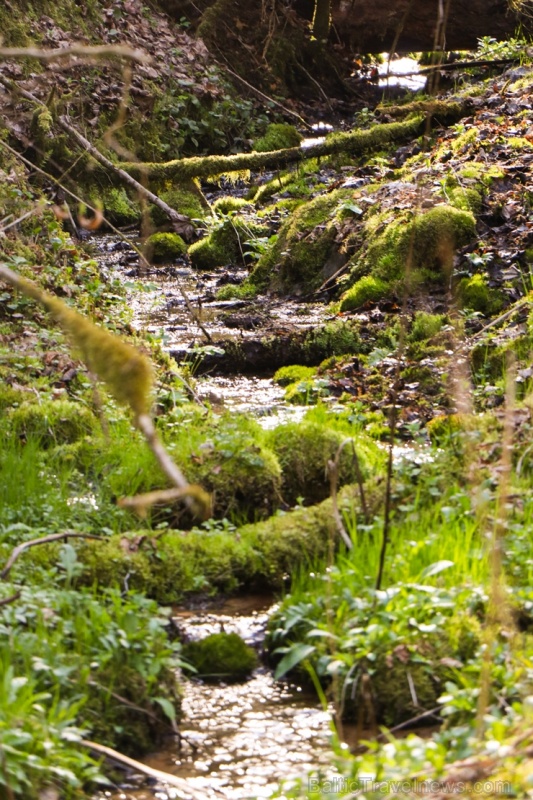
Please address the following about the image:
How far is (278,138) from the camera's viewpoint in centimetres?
1566

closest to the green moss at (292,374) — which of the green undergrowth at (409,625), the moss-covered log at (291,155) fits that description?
the green undergrowth at (409,625)

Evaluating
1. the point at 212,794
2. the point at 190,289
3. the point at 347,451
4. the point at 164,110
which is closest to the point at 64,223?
the point at 190,289

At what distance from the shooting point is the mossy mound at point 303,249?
9688 millimetres

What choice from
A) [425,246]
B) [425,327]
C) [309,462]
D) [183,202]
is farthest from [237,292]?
[309,462]

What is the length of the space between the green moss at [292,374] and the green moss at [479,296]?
138 centimetres

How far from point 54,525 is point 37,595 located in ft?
3.47

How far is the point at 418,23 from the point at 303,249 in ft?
29.8

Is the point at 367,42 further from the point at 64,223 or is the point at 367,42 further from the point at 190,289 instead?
the point at 190,289

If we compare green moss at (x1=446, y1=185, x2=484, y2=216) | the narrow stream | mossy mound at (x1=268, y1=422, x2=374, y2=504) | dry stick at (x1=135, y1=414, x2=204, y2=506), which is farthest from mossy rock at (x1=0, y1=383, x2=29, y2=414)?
green moss at (x1=446, y1=185, x2=484, y2=216)

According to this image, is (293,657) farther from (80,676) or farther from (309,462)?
(309,462)

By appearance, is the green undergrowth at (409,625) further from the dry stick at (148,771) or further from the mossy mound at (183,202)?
the mossy mound at (183,202)

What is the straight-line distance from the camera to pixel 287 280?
985cm

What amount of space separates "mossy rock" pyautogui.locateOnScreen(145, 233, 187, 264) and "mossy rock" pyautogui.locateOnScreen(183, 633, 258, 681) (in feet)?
27.3

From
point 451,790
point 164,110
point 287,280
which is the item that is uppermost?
point 164,110
